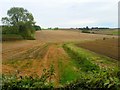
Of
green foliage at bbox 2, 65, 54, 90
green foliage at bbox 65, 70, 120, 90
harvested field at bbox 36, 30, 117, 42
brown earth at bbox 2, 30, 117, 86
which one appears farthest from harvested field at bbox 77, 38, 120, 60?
harvested field at bbox 36, 30, 117, 42

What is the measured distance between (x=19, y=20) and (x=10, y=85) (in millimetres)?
78939

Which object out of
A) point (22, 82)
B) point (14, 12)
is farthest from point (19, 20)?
point (22, 82)

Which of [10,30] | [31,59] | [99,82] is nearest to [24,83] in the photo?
[99,82]

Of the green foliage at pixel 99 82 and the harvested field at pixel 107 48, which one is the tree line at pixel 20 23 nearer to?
the harvested field at pixel 107 48

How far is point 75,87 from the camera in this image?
663 centimetres

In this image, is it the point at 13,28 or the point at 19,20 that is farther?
the point at 19,20

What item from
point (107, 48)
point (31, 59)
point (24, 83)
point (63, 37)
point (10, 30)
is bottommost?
Result: point (31, 59)

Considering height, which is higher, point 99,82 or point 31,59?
point 99,82

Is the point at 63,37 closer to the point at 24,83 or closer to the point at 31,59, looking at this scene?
the point at 31,59

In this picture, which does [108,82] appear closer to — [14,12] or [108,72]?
[108,72]

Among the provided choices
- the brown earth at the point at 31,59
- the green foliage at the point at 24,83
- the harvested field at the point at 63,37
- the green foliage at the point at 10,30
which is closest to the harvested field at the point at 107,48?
the brown earth at the point at 31,59

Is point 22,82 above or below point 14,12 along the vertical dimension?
below

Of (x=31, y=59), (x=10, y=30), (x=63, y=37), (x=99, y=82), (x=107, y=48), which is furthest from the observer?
(x=63, y=37)

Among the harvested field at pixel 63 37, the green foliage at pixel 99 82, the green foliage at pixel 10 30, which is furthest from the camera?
the green foliage at pixel 10 30
